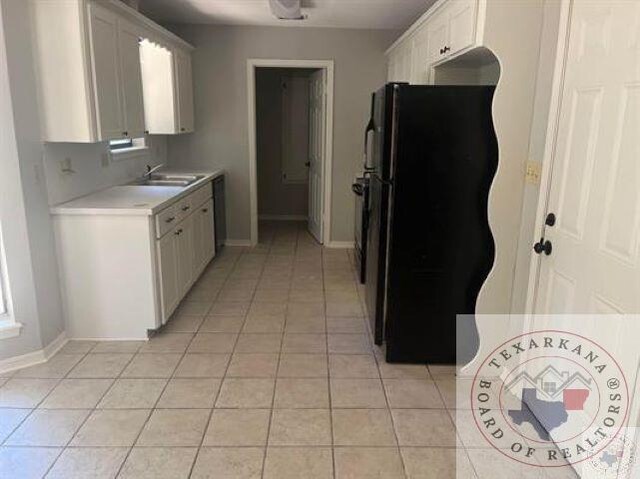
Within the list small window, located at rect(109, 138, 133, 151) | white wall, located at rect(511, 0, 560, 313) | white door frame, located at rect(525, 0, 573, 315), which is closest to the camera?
white door frame, located at rect(525, 0, 573, 315)

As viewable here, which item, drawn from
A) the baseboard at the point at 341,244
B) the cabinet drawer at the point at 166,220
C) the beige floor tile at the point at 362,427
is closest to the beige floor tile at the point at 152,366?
the cabinet drawer at the point at 166,220

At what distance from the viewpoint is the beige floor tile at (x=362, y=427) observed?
7.34 feet

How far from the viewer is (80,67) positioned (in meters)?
2.86

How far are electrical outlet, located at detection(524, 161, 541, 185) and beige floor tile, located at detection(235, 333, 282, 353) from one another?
1834 mm

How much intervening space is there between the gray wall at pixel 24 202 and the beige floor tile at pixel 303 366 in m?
1.48

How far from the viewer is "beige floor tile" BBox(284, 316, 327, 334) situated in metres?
3.43

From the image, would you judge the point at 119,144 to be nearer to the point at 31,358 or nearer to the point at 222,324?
the point at 222,324

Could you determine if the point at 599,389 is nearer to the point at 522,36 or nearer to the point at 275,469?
the point at 275,469

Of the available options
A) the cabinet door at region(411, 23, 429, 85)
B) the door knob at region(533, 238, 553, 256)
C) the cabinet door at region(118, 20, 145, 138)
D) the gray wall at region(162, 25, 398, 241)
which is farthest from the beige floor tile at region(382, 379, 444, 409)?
the gray wall at region(162, 25, 398, 241)

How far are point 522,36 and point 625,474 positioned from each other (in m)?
1.99

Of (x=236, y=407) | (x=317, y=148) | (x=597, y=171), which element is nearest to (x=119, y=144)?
(x=317, y=148)

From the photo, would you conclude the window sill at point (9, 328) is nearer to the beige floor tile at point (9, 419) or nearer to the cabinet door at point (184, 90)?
the beige floor tile at point (9, 419)

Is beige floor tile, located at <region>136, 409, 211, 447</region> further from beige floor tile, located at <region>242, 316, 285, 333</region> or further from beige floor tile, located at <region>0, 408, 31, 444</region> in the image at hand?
beige floor tile, located at <region>242, 316, 285, 333</region>

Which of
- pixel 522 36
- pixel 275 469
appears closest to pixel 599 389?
pixel 275 469
